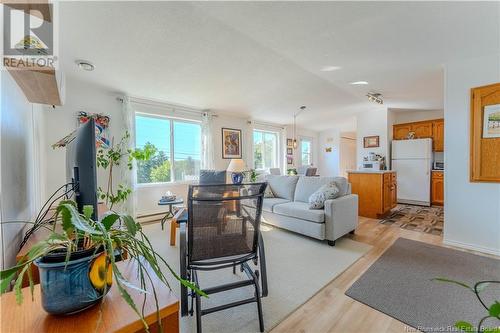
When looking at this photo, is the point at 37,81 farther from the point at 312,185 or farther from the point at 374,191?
the point at 374,191

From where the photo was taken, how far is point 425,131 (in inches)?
212

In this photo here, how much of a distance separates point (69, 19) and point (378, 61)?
3.43 metres

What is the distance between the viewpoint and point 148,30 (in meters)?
2.03

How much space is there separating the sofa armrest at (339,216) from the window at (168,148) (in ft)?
10.5

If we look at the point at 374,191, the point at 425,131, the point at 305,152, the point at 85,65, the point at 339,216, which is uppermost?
the point at 85,65

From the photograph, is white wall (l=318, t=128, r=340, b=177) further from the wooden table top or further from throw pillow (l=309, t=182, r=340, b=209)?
the wooden table top

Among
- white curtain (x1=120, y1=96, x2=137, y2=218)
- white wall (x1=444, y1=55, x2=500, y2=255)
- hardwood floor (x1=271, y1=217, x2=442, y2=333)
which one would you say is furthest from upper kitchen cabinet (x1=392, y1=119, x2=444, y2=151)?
white curtain (x1=120, y1=96, x2=137, y2=218)

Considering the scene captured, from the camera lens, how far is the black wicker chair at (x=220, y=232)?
1337 mm

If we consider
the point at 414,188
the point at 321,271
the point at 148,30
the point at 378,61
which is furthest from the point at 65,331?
the point at 414,188

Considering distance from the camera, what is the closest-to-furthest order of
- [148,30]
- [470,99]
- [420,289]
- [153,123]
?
[420,289]
[148,30]
[470,99]
[153,123]

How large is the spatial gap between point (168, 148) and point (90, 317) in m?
4.20

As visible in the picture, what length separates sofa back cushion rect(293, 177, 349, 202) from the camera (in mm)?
3116

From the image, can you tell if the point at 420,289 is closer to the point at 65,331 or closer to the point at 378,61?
the point at 65,331

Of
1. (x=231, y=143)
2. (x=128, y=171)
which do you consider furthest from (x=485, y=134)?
(x=128, y=171)
